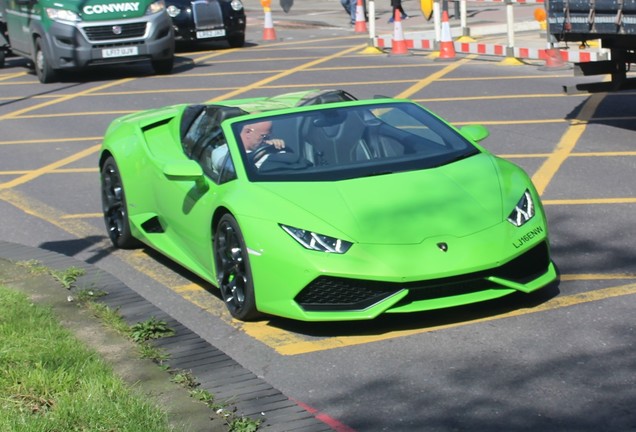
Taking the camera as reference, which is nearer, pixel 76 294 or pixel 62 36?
pixel 76 294

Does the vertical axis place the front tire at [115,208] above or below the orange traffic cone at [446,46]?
above

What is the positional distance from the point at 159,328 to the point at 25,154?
26.0ft

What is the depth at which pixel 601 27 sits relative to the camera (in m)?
12.2

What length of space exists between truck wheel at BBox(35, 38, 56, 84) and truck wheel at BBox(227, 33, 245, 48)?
15.4 feet

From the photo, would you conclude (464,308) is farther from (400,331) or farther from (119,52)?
(119,52)

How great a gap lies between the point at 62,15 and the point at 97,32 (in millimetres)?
613

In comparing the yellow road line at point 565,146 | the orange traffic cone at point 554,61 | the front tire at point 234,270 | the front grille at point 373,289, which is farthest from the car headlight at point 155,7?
the front grille at point 373,289

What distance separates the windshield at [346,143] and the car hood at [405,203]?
163mm

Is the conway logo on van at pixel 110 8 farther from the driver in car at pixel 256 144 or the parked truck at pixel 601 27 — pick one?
the driver in car at pixel 256 144

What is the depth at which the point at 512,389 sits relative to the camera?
5.56m

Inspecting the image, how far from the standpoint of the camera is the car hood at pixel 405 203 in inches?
261

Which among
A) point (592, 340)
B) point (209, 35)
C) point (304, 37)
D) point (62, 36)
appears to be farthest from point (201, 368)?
point (304, 37)

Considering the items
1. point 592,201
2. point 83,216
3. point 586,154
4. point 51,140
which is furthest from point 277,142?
point 51,140

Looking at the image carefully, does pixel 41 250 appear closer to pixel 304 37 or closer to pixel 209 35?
pixel 209 35
